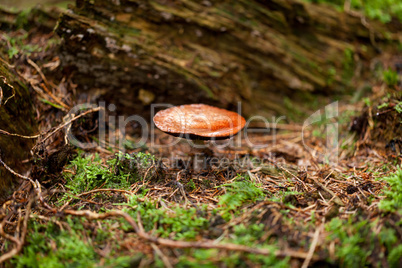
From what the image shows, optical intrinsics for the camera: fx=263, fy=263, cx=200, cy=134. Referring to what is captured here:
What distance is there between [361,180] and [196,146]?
208cm

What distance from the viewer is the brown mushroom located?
9.80ft

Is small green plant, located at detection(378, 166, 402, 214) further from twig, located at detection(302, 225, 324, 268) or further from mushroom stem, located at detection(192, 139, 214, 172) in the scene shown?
mushroom stem, located at detection(192, 139, 214, 172)

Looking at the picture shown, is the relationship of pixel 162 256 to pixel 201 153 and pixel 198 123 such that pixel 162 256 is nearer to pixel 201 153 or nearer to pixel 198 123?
pixel 198 123

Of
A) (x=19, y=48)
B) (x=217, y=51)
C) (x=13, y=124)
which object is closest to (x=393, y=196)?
(x=217, y=51)

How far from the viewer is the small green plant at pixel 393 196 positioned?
2.24 m

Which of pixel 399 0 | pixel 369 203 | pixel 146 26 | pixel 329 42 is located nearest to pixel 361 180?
pixel 369 203

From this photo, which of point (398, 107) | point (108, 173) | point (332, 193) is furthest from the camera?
point (398, 107)

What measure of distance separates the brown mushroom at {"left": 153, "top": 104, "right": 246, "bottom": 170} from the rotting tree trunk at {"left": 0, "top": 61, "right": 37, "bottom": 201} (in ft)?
5.78

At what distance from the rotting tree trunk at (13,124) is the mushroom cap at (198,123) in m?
1.76

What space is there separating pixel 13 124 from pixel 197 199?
98.1 inches

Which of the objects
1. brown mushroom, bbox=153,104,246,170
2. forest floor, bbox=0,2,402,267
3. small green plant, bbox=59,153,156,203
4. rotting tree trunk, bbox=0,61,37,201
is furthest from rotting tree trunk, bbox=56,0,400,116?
small green plant, bbox=59,153,156,203

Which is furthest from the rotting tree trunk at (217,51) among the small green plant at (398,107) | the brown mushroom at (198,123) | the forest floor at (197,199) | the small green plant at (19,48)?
the small green plant at (398,107)

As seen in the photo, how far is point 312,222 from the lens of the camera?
7.80ft

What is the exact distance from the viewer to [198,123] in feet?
10.5
